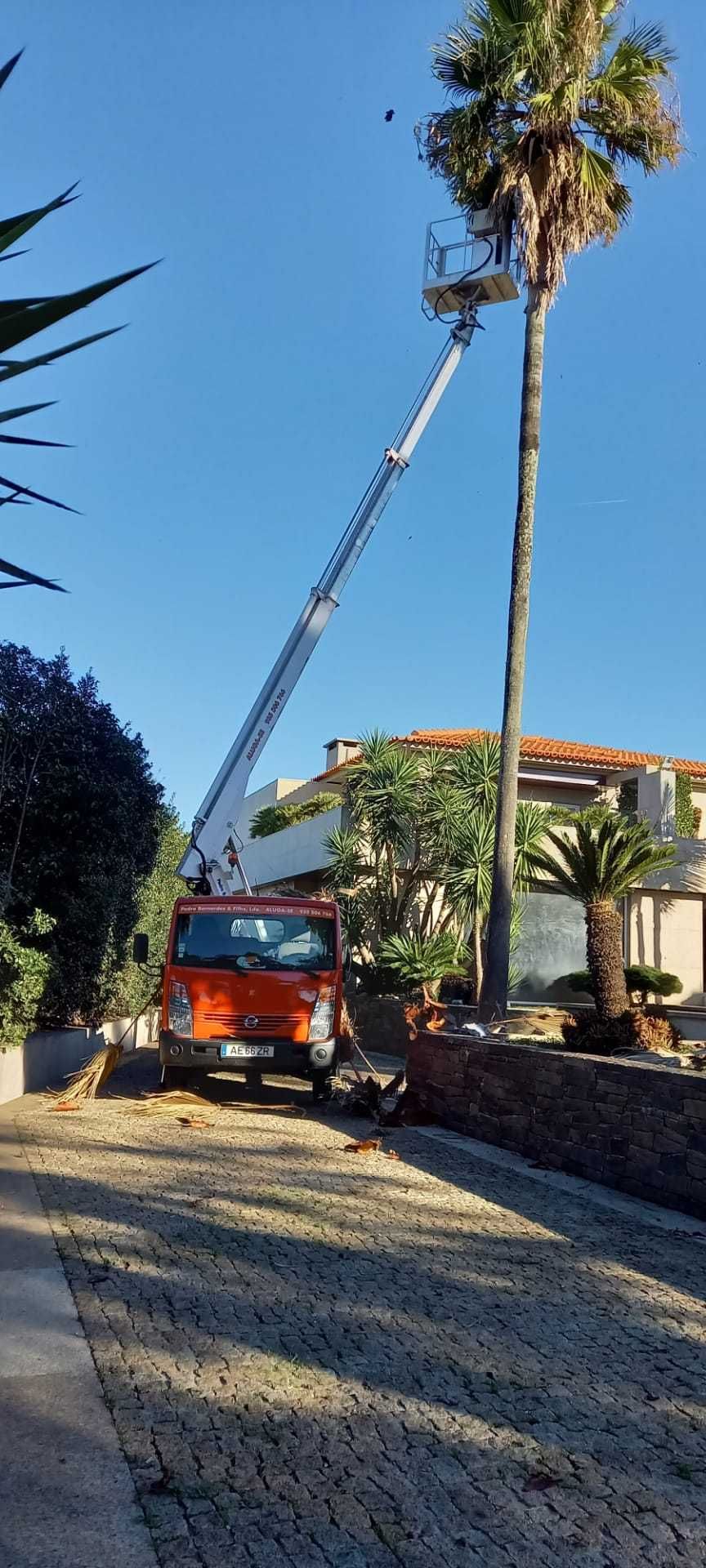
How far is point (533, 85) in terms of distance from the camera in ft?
53.6

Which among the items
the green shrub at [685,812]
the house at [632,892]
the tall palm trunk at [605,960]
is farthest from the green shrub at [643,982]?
the tall palm trunk at [605,960]

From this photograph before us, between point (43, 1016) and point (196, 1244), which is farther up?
point (43, 1016)

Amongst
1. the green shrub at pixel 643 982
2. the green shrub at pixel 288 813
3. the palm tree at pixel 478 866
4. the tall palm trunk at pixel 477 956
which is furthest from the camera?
the green shrub at pixel 288 813

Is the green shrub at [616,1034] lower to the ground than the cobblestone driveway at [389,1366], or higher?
higher

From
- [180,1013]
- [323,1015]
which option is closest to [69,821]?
[180,1013]

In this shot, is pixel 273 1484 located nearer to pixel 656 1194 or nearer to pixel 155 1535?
pixel 155 1535

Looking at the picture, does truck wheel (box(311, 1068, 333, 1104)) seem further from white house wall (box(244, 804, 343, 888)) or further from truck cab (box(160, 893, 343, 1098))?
white house wall (box(244, 804, 343, 888))

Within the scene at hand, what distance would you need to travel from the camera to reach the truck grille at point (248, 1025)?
469 inches

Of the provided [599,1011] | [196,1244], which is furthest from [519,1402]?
[599,1011]

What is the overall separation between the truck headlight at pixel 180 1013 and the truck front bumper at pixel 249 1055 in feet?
0.20

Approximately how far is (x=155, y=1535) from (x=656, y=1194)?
5069 mm

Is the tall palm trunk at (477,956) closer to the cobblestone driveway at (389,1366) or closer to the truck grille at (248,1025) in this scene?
the truck grille at (248,1025)

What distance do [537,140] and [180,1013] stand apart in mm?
12681

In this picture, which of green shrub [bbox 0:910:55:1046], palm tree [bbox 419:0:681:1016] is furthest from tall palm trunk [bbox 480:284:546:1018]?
green shrub [bbox 0:910:55:1046]
